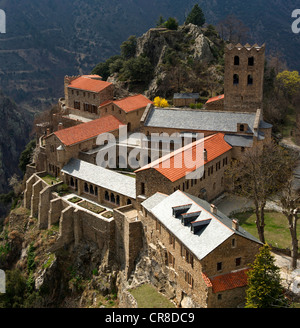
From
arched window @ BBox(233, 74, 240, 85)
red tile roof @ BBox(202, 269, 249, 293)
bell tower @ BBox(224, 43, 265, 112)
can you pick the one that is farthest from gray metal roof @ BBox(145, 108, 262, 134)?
red tile roof @ BBox(202, 269, 249, 293)

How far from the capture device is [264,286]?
2800cm

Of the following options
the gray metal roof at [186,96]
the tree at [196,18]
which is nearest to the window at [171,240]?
the gray metal roof at [186,96]

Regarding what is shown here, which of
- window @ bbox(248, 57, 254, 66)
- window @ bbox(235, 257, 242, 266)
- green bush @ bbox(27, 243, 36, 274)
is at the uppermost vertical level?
window @ bbox(248, 57, 254, 66)

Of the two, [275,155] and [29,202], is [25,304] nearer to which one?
[29,202]

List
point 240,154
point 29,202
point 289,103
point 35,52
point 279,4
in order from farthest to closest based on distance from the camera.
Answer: point 35,52 < point 279,4 < point 289,103 < point 29,202 < point 240,154

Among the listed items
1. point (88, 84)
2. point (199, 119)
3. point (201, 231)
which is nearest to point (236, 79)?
point (199, 119)

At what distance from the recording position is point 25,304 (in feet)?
146

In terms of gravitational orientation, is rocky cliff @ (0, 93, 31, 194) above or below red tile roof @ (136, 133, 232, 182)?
below

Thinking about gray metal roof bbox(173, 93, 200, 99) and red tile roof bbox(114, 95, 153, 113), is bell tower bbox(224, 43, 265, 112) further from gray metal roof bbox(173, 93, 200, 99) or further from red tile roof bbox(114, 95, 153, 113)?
gray metal roof bbox(173, 93, 200, 99)

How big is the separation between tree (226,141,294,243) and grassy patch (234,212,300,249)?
3.23ft

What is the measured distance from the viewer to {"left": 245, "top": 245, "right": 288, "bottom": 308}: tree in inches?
1097

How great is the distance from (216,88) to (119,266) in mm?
49773

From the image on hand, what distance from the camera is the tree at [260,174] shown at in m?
38.8

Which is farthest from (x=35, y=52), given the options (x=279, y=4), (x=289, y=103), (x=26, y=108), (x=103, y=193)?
(x=103, y=193)
